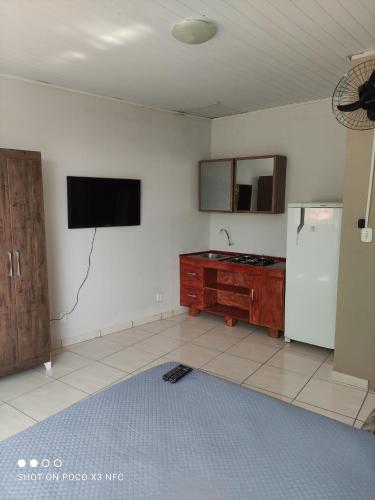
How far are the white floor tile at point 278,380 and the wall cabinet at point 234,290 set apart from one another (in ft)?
2.67

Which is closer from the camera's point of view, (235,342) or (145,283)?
(235,342)

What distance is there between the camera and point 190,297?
15.8 ft

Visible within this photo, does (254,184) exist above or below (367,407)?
above

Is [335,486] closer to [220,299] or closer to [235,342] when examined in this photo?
[235,342]

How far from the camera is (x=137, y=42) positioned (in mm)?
2531

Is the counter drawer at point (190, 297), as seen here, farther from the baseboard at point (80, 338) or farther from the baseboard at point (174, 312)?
the baseboard at point (80, 338)

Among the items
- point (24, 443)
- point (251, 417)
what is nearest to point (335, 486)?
point (251, 417)

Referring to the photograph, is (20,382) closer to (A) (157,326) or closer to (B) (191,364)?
(B) (191,364)

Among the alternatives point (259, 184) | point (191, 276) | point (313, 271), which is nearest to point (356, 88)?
point (313, 271)

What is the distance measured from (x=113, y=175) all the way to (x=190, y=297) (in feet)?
6.05

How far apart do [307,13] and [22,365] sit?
10.8 feet

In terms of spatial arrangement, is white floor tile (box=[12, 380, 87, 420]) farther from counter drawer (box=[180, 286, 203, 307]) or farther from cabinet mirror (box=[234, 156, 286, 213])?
cabinet mirror (box=[234, 156, 286, 213])

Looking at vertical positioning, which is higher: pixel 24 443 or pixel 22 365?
pixel 24 443

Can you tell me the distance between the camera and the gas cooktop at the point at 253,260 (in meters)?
4.32
